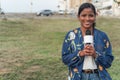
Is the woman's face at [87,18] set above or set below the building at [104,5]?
above

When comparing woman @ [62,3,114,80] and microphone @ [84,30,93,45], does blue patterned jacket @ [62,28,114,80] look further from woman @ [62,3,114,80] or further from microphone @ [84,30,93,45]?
microphone @ [84,30,93,45]

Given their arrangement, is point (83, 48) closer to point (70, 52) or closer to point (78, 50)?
point (78, 50)

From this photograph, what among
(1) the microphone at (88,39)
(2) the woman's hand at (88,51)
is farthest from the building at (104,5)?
(1) the microphone at (88,39)

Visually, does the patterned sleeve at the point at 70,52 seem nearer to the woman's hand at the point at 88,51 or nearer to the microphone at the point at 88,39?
the woman's hand at the point at 88,51

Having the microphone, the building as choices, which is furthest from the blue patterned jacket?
the building

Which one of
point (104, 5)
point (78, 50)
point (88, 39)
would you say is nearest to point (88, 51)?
point (88, 39)

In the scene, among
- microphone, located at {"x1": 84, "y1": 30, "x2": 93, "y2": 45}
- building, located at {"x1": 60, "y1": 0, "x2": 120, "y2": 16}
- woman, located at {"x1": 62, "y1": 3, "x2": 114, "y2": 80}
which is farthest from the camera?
building, located at {"x1": 60, "y1": 0, "x2": 120, "y2": 16}

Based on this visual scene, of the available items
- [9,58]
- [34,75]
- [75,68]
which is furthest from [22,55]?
[75,68]

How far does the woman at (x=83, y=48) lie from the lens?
3.80 m

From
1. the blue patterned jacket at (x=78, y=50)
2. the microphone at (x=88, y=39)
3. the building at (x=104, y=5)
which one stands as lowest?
the building at (x=104, y=5)

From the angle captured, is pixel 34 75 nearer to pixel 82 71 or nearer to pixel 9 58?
pixel 9 58

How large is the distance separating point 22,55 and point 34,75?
3.22 m

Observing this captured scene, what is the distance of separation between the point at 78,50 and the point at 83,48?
9cm

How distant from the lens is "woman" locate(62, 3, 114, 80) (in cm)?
380
